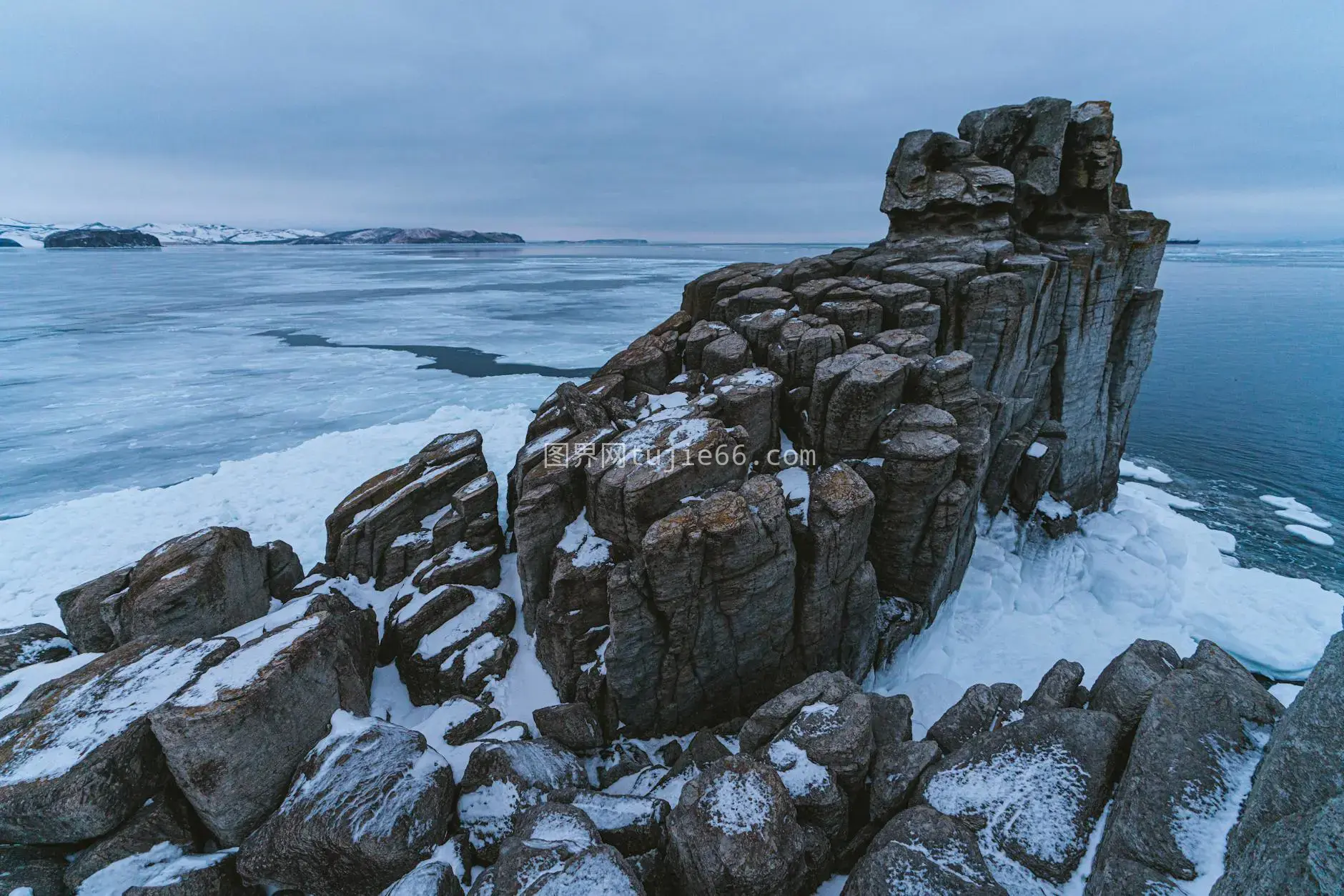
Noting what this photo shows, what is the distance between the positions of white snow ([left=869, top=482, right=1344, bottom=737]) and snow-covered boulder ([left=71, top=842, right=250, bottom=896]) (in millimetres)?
14338

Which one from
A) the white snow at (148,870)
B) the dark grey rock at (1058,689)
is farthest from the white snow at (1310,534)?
the white snow at (148,870)

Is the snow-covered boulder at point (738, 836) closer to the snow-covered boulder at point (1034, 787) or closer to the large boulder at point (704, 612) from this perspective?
the snow-covered boulder at point (1034, 787)

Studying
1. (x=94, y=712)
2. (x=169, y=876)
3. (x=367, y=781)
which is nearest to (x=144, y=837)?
(x=169, y=876)

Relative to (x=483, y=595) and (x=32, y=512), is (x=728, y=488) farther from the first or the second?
(x=32, y=512)

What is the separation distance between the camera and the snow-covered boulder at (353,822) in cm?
861

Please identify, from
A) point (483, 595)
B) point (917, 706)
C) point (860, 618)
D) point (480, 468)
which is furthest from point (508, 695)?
point (917, 706)

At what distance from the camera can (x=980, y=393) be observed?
17.4m

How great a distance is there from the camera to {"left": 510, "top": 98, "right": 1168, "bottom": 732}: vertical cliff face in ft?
42.7

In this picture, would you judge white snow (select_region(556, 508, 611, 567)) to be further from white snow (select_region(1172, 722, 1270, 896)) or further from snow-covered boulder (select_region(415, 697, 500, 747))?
white snow (select_region(1172, 722, 1270, 896))

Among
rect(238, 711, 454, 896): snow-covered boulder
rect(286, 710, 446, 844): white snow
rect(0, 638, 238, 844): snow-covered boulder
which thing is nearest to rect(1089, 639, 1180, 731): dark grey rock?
rect(238, 711, 454, 896): snow-covered boulder

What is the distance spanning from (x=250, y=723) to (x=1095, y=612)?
79.9ft

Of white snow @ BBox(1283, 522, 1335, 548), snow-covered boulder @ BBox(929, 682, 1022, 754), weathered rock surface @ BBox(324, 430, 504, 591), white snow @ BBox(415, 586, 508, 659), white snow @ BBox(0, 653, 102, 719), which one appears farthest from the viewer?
white snow @ BBox(1283, 522, 1335, 548)

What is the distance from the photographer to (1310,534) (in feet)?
80.0

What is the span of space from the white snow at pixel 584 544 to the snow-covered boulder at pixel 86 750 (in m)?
7.39
